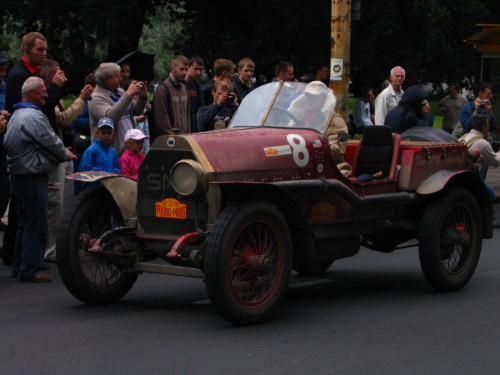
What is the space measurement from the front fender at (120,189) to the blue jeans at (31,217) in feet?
4.26

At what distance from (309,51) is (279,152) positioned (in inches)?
554

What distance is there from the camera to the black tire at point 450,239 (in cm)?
836

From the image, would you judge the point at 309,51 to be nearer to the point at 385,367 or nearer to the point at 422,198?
the point at 422,198

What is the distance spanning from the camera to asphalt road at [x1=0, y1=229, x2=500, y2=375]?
6.00 meters

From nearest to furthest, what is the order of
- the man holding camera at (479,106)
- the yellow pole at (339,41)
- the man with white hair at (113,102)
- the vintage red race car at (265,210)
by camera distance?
the vintage red race car at (265,210) → the man with white hair at (113,102) → the yellow pole at (339,41) → the man holding camera at (479,106)

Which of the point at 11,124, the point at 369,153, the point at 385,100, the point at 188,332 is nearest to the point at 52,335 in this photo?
the point at 188,332

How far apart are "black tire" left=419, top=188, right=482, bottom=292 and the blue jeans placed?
343cm

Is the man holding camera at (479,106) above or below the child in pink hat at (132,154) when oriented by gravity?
above

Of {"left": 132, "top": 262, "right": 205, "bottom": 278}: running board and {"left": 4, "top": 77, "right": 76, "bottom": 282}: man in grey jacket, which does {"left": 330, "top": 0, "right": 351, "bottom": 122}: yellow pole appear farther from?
{"left": 132, "top": 262, "right": 205, "bottom": 278}: running board

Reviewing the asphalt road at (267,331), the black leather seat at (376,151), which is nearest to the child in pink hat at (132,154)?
the asphalt road at (267,331)

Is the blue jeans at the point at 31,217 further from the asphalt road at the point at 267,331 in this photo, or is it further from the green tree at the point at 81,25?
the green tree at the point at 81,25

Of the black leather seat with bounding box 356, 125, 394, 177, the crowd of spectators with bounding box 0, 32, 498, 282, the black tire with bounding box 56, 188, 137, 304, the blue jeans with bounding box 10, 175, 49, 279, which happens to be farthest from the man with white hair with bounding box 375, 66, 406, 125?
the black tire with bounding box 56, 188, 137, 304

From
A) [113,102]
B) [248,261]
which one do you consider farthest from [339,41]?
[248,261]

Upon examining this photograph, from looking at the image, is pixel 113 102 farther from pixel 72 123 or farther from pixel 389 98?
pixel 389 98
